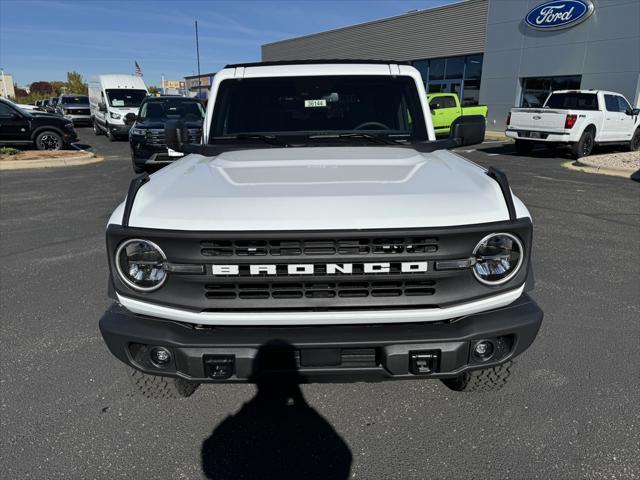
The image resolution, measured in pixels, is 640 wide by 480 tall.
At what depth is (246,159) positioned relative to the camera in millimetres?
2844

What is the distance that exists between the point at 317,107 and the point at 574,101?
13.4m

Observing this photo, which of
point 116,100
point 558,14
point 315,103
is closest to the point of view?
point 315,103

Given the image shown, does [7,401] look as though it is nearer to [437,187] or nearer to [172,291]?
[172,291]

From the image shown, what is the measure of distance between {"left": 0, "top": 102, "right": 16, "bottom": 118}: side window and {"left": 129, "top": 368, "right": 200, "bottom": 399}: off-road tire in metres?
14.4

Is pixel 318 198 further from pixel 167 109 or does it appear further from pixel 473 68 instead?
pixel 473 68

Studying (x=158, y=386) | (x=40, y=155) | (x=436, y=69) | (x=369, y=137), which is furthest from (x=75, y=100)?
(x=158, y=386)

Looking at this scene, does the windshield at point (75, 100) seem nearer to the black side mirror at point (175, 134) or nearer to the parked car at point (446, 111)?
the parked car at point (446, 111)

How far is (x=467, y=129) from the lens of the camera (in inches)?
141

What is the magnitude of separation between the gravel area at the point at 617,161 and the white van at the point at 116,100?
15845 millimetres

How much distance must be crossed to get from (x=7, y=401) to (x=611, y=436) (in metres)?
3.35

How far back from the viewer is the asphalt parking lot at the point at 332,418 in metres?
2.24

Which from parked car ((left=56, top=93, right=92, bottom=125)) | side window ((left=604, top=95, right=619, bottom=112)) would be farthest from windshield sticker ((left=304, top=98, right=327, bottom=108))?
parked car ((left=56, top=93, right=92, bottom=125))

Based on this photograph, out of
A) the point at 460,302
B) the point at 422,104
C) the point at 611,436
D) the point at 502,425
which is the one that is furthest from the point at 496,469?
the point at 422,104

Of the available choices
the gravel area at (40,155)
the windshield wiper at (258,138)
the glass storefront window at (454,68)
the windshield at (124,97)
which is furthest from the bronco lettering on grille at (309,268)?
the glass storefront window at (454,68)
